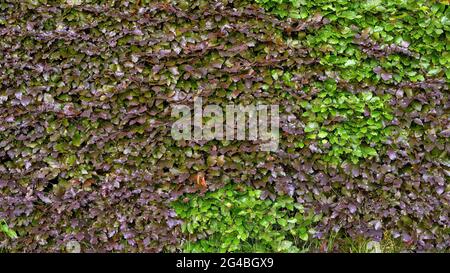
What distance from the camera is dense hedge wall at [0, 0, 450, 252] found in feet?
10.2

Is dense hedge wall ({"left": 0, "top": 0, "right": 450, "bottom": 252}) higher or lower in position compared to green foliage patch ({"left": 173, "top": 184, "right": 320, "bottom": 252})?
higher

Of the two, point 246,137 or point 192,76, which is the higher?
point 192,76

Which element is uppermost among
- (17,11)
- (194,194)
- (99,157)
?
(17,11)

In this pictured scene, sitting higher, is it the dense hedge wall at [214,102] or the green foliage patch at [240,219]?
the dense hedge wall at [214,102]

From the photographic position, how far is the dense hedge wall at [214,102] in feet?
10.2

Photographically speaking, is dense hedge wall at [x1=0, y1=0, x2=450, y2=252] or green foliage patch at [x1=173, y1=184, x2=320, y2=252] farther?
green foliage patch at [x1=173, y1=184, x2=320, y2=252]

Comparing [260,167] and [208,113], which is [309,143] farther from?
[208,113]

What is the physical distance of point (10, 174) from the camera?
3.30 m

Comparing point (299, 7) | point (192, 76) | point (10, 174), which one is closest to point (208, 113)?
point (192, 76)

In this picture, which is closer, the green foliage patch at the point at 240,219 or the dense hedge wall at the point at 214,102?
the dense hedge wall at the point at 214,102

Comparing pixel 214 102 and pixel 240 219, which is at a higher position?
pixel 214 102

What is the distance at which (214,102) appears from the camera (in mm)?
3178
